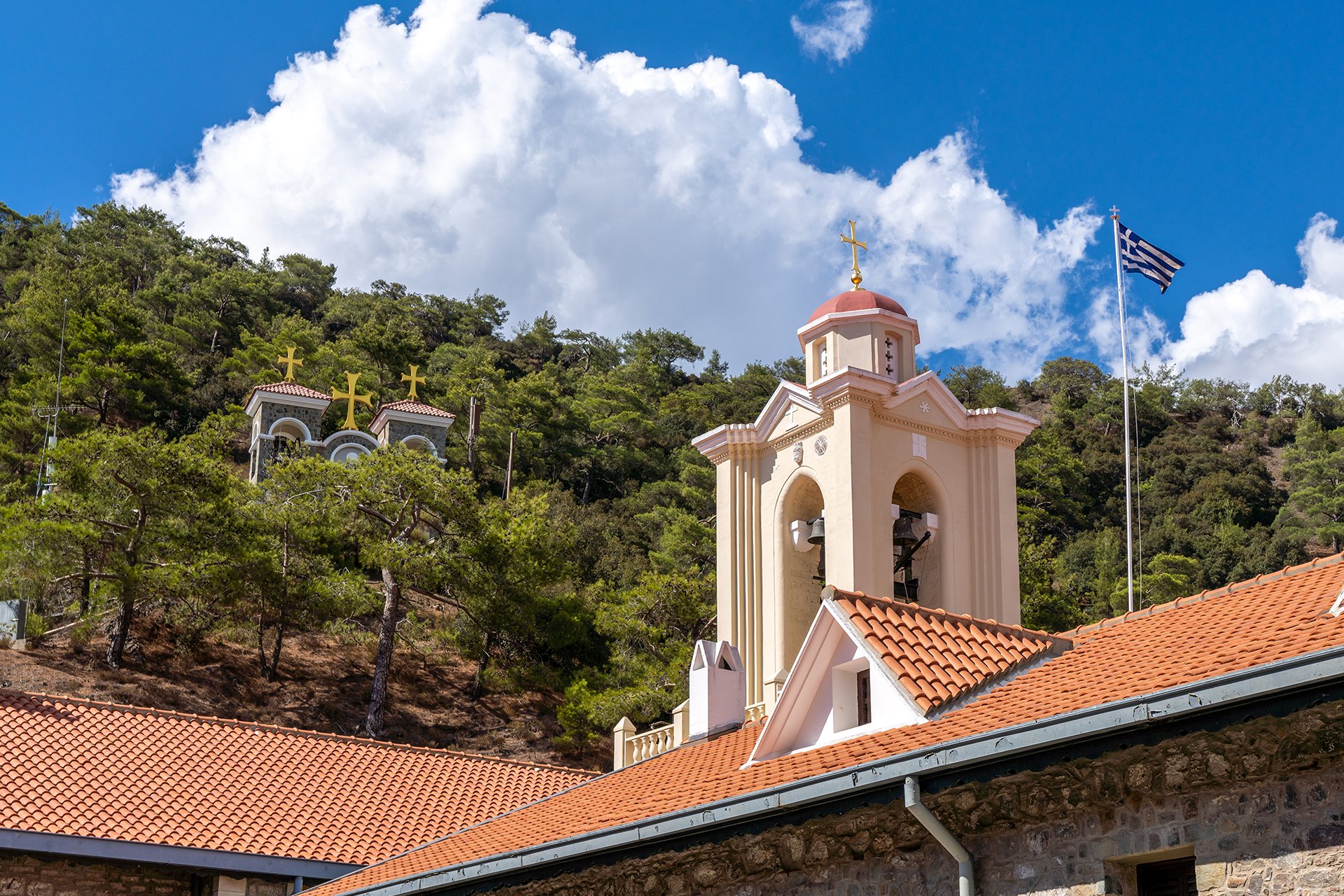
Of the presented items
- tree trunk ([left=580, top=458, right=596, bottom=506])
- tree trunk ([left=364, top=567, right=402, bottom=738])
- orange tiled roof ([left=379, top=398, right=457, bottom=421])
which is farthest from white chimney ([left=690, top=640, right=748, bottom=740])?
tree trunk ([left=580, top=458, right=596, bottom=506])

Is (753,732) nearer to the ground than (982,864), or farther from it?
farther from it

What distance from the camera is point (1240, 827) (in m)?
5.47

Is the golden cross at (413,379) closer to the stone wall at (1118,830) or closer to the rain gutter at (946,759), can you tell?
the rain gutter at (946,759)

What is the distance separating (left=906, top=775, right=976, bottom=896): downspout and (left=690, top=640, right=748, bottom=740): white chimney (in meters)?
6.27

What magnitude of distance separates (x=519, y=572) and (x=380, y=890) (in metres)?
21.6

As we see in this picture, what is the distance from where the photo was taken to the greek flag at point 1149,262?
17.0 m

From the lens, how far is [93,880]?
41.4ft

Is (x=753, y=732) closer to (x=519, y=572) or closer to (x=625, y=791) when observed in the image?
(x=625, y=791)

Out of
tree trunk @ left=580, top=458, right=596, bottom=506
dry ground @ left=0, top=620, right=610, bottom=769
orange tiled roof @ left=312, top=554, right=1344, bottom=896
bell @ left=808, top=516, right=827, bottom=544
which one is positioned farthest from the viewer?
tree trunk @ left=580, top=458, right=596, bottom=506

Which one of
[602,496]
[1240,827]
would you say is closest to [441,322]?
[602,496]

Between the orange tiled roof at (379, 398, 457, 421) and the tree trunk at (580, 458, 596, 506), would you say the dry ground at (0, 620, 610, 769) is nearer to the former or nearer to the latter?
the orange tiled roof at (379, 398, 457, 421)

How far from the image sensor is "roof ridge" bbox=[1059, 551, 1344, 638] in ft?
27.8

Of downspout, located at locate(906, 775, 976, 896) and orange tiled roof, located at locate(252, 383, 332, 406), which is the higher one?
orange tiled roof, located at locate(252, 383, 332, 406)

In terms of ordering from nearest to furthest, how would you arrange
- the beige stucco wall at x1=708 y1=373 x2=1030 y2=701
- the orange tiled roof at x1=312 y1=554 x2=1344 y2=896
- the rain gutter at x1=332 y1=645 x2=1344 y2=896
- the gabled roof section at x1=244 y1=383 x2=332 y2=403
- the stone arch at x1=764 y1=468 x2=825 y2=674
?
the rain gutter at x1=332 y1=645 x2=1344 y2=896 → the orange tiled roof at x1=312 y1=554 x2=1344 y2=896 → the beige stucco wall at x1=708 y1=373 x2=1030 y2=701 → the stone arch at x1=764 y1=468 x2=825 y2=674 → the gabled roof section at x1=244 y1=383 x2=332 y2=403
